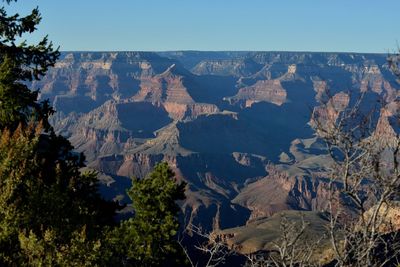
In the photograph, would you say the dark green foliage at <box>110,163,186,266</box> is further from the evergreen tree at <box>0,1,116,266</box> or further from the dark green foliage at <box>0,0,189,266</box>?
the evergreen tree at <box>0,1,116,266</box>

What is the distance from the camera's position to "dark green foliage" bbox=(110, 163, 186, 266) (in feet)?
108

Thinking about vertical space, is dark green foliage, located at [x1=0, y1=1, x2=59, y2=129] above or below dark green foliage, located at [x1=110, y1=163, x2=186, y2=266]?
above

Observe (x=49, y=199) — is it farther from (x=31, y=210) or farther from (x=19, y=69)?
(x=19, y=69)

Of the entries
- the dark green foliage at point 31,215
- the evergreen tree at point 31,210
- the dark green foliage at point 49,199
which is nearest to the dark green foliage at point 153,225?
the dark green foliage at point 49,199

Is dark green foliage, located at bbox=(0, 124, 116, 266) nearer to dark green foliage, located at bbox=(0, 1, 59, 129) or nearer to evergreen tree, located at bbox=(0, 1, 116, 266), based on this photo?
evergreen tree, located at bbox=(0, 1, 116, 266)

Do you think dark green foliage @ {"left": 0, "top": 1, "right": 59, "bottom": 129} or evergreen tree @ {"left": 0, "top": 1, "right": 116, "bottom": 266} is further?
dark green foliage @ {"left": 0, "top": 1, "right": 59, "bottom": 129}

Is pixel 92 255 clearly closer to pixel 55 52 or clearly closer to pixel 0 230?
pixel 0 230

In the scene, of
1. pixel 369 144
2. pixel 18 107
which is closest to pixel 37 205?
pixel 18 107

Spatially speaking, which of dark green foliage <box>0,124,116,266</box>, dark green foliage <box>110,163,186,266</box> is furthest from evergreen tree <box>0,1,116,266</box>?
dark green foliage <box>110,163,186,266</box>

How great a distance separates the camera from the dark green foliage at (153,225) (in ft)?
108

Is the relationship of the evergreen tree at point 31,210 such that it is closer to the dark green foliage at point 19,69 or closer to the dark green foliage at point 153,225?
the dark green foliage at point 19,69

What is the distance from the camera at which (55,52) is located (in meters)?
32.1

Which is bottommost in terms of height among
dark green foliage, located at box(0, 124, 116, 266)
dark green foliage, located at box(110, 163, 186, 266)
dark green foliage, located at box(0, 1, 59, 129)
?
dark green foliage, located at box(110, 163, 186, 266)

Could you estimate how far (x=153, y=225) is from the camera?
34.8 meters
